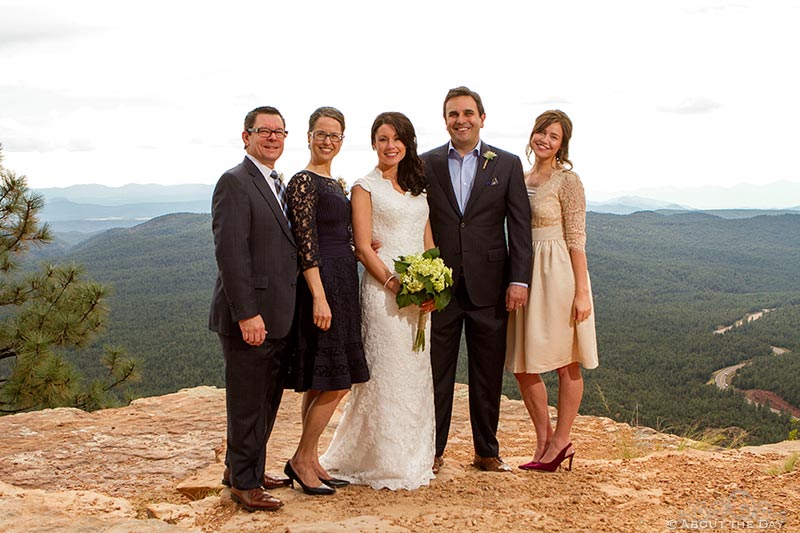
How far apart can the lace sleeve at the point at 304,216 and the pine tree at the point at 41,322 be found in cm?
878

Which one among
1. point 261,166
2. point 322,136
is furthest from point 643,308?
point 261,166

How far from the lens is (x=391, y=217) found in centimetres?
477

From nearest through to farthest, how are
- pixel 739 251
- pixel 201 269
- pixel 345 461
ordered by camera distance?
pixel 345 461
pixel 201 269
pixel 739 251

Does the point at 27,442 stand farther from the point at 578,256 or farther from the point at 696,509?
the point at 696,509

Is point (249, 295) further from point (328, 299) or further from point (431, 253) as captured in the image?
point (431, 253)

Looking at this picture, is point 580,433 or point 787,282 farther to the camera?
point 787,282

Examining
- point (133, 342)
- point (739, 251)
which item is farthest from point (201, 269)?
point (739, 251)

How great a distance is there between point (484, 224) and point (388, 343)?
1.07 metres

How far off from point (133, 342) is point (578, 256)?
1744 inches

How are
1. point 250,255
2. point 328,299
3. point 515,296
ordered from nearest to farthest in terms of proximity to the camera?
1. point 250,255
2. point 328,299
3. point 515,296

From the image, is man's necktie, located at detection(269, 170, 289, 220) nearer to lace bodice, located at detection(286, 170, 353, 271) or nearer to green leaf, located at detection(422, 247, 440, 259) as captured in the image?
lace bodice, located at detection(286, 170, 353, 271)

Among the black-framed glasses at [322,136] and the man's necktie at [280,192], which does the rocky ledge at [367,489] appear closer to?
the man's necktie at [280,192]

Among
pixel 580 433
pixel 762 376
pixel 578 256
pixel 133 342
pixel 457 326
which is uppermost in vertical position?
pixel 578 256

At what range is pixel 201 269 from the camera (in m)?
74.3
